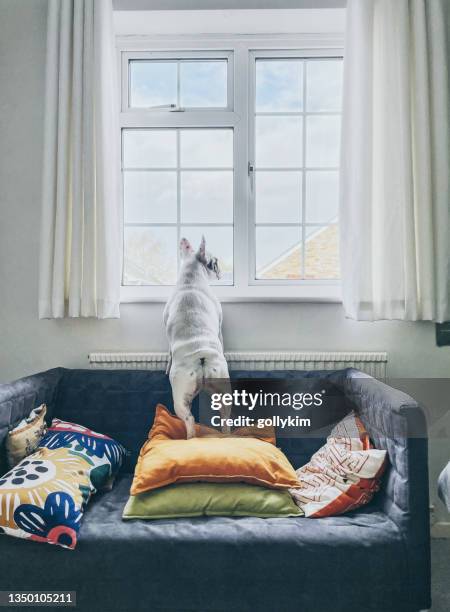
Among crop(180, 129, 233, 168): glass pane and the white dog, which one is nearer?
the white dog

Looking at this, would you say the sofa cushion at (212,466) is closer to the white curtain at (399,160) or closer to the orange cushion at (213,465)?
the orange cushion at (213,465)

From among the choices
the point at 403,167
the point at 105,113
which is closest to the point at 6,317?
the point at 105,113

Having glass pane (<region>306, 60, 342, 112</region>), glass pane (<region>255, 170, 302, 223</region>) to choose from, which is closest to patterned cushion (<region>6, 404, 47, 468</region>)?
glass pane (<region>255, 170, 302, 223</region>)

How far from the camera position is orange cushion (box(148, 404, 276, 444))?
2.16 m

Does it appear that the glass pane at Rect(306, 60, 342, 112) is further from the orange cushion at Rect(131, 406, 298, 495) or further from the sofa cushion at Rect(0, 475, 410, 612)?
the sofa cushion at Rect(0, 475, 410, 612)

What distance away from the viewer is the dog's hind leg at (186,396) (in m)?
2.13

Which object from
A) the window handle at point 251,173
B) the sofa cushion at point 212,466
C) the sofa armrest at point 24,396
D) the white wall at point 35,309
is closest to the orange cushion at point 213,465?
the sofa cushion at point 212,466

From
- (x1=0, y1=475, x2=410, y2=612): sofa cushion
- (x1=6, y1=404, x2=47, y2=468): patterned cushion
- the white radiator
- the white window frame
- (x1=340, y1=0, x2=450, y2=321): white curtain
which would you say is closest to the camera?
(x1=0, y1=475, x2=410, y2=612): sofa cushion

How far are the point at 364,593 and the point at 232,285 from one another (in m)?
1.56

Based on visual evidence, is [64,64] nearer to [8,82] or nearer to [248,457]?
[8,82]

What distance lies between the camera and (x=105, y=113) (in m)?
2.44

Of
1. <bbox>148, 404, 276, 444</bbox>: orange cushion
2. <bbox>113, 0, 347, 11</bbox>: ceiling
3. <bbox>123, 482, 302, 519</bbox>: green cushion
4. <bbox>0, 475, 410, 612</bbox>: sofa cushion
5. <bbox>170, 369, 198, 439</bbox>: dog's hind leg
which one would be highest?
<bbox>113, 0, 347, 11</bbox>: ceiling

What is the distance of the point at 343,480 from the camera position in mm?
1817

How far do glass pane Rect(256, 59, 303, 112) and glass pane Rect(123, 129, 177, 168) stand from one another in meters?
0.49
